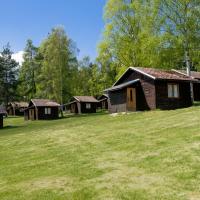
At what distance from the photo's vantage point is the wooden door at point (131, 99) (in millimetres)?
35844

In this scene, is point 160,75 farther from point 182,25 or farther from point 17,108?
point 17,108

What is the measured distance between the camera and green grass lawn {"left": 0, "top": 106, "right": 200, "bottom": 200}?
31.0 ft

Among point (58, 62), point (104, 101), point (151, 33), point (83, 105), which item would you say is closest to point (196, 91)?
point (151, 33)

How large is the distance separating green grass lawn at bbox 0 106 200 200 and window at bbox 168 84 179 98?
16292mm

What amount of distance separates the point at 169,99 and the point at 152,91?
177 centimetres

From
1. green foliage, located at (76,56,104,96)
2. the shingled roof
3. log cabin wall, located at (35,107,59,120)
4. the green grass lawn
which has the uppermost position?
green foliage, located at (76,56,104,96)

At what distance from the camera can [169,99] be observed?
34469 millimetres

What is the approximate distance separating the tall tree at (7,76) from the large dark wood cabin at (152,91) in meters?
39.2

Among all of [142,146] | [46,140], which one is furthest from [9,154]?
[142,146]

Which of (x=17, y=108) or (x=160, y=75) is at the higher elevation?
(x=160, y=75)

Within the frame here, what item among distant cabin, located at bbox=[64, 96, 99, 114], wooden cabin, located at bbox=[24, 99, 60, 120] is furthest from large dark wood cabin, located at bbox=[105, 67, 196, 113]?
distant cabin, located at bbox=[64, 96, 99, 114]

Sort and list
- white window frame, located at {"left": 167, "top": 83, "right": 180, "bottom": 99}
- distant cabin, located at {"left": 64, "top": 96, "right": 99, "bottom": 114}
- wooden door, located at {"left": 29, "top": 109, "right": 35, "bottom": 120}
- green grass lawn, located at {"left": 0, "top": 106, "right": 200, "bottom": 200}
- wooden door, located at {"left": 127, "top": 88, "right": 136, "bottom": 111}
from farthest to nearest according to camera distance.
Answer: distant cabin, located at {"left": 64, "top": 96, "right": 99, "bottom": 114}
wooden door, located at {"left": 29, "top": 109, "right": 35, "bottom": 120}
wooden door, located at {"left": 127, "top": 88, "right": 136, "bottom": 111}
white window frame, located at {"left": 167, "top": 83, "right": 180, "bottom": 99}
green grass lawn, located at {"left": 0, "top": 106, "right": 200, "bottom": 200}

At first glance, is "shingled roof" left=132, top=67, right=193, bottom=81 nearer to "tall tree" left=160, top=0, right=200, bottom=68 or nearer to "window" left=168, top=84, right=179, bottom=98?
"window" left=168, top=84, right=179, bottom=98

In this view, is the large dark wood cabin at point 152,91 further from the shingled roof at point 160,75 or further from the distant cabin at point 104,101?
the distant cabin at point 104,101
